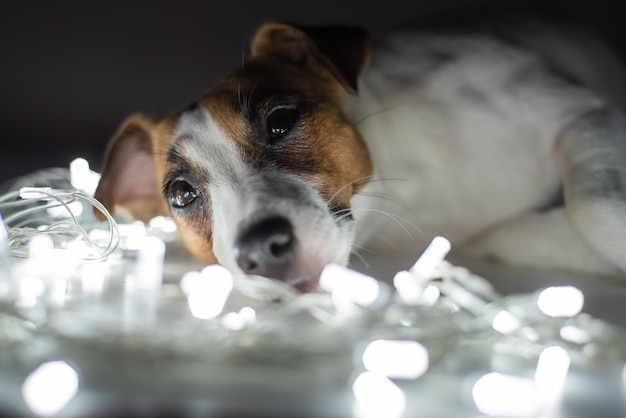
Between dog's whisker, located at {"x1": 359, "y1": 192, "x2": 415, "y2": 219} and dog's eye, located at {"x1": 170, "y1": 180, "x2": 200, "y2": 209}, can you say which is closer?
dog's eye, located at {"x1": 170, "y1": 180, "x2": 200, "y2": 209}

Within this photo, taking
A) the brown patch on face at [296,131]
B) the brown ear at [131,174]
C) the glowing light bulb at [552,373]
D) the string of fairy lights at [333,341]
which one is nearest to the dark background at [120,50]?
the brown ear at [131,174]

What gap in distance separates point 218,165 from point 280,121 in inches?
6.9

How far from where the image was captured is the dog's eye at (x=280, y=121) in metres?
1.49

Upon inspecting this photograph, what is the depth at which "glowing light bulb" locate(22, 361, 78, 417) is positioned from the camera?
88cm

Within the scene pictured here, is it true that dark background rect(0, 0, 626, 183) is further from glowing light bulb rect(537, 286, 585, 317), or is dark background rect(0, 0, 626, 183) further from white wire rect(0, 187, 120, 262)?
glowing light bulb rect(537, 286, 585, 317)

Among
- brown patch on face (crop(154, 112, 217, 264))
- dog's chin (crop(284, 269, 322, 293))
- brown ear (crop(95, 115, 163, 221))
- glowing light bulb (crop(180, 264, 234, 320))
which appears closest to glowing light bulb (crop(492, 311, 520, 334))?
dog's chin (crop(284, 269, 322, 293))

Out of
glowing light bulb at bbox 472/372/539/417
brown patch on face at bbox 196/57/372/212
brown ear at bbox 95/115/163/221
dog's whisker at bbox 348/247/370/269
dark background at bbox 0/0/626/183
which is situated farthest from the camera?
dark background at bbox 0/0/626/183

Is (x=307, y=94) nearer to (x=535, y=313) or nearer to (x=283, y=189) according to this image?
(x=283, y=189)

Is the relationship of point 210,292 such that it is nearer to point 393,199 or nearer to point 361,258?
point 361,258

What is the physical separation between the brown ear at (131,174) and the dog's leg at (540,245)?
2.73 ft

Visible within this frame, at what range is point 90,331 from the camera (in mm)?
1126

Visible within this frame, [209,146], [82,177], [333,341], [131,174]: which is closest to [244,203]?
[209,146]

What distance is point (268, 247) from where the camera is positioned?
120cm

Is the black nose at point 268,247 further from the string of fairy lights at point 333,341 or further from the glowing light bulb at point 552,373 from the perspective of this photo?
the glowing light bulb at point 552,373
